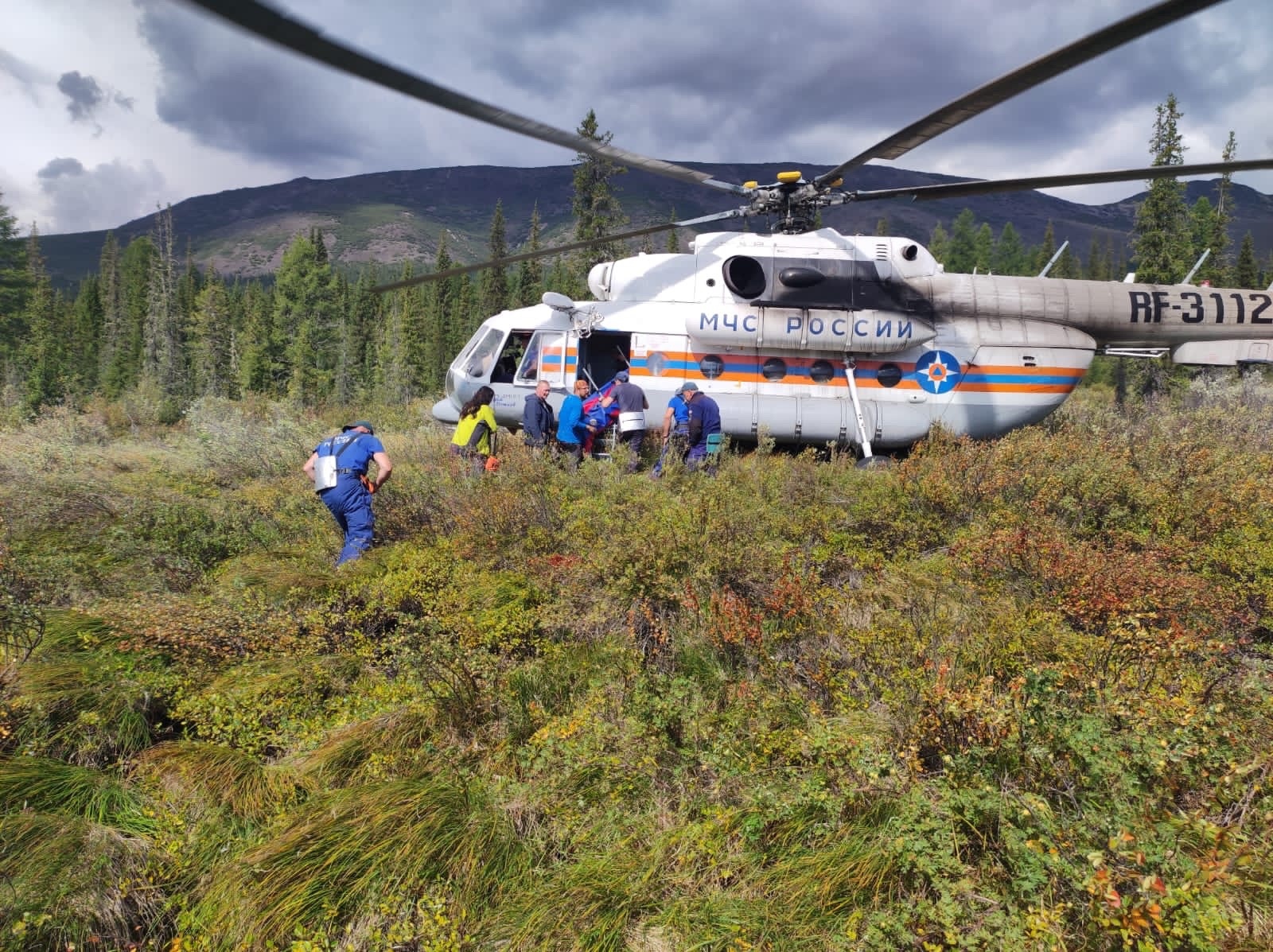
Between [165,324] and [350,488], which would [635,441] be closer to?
[350,488]

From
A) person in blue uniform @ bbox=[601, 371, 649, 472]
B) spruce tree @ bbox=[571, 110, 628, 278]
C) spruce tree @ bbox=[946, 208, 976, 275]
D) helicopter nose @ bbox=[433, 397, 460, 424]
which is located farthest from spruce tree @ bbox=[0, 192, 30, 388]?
spruce tree @ bbox=[946, 208, 976, 275]

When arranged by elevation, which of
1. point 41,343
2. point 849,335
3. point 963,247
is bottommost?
point 849,335

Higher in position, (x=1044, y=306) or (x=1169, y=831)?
(x=1044, y=306)

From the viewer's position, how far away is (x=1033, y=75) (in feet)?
12.0

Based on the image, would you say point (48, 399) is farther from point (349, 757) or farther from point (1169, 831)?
point (1169, 831)

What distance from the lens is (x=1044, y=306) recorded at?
9773mm

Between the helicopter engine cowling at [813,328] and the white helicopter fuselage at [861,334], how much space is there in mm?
19

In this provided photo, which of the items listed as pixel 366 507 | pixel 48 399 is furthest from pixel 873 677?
pixel 48 399

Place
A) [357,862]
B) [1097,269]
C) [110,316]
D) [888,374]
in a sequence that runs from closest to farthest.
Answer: [357,862] → [888,374] → [110,316] → [1097,269]

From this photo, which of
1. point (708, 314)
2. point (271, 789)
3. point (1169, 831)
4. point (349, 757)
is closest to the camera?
point (1169, 831)

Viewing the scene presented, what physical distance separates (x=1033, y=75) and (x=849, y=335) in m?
5.81

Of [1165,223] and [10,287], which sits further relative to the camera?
[10,287]

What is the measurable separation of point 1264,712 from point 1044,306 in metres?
8.22

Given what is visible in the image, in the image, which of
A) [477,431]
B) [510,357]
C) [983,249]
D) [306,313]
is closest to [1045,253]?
[983,249]
